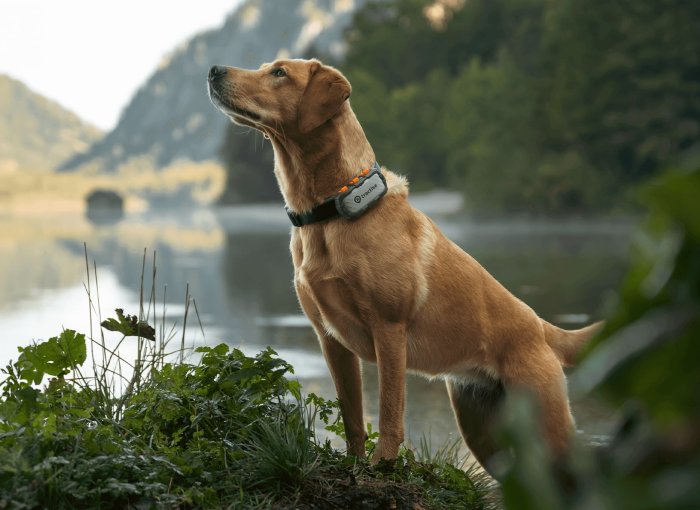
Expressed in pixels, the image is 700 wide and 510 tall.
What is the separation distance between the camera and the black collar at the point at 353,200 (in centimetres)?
422

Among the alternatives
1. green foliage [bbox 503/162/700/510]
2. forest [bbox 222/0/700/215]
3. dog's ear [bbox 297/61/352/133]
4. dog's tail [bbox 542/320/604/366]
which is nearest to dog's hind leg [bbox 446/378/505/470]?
dog's tail [bbox 542/320/604/366]

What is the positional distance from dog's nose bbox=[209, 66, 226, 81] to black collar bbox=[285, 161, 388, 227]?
71 cm

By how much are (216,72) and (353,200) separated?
0.83m

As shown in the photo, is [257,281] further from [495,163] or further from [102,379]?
[495,163]

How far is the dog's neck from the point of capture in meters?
4.31

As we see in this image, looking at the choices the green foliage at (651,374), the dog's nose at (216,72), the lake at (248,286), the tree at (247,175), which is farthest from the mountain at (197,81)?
the green foliage at (651,374)

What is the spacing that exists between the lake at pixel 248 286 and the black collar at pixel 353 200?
2.95 ft

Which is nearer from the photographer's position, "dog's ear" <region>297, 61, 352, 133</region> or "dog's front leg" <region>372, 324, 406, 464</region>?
"dog's front leg" <region>372, 324, 406, 464</region>

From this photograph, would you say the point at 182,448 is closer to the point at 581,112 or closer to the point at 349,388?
the point at 349,388

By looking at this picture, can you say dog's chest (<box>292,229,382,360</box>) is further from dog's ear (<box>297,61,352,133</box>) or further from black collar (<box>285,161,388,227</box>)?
dog's ear (<box>297,61,352,133</box>)

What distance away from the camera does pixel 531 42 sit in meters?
61.9

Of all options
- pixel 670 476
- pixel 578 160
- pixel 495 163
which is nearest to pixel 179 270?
pixel 670 476

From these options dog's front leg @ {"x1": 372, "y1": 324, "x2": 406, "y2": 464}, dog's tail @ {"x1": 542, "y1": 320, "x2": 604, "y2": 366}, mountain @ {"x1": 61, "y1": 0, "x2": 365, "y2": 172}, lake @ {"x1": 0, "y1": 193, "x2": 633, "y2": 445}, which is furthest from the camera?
mountain @ {"x1": 61, "y1": 0, "x2": 365, "y2": 172}

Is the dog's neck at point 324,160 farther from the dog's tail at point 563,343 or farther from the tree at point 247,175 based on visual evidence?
the tree at point 247,175
